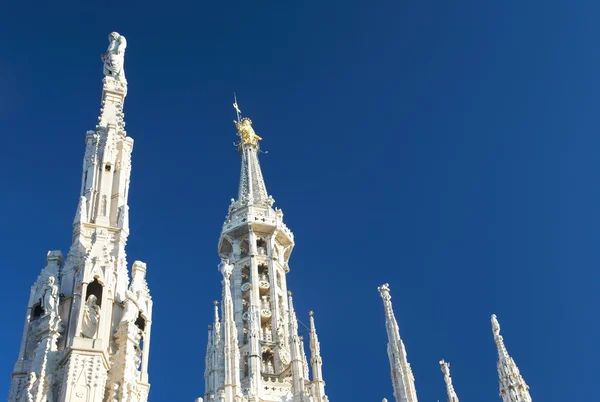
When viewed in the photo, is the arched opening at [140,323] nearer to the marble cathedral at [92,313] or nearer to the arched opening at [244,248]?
the marble cathedral at [92,313]

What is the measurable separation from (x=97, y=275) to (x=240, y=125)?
59.9m

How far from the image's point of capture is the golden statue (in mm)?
69688

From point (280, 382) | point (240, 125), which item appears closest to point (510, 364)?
point (280, 382)

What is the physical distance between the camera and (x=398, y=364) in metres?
37.4

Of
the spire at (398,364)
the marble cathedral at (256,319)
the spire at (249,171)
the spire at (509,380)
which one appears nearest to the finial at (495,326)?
the spire at (509,380)

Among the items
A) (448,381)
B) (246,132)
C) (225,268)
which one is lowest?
(448,381)

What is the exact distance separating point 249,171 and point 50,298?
5502 cm

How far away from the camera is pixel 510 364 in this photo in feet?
116

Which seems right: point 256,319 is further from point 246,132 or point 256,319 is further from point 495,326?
point 246,132

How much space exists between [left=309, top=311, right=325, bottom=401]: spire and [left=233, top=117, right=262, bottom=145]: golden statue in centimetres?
2370

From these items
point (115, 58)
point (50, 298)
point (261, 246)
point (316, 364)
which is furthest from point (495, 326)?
point (50, 298)

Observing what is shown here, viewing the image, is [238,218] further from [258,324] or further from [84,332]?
[84,332]

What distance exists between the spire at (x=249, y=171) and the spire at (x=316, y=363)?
545 inches

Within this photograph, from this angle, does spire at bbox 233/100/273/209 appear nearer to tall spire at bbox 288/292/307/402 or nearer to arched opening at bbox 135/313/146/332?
tall spire at bbox 288/292/307/402
